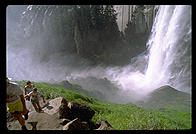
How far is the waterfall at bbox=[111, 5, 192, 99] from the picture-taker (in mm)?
25045

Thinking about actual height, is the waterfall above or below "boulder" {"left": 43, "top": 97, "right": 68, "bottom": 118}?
above

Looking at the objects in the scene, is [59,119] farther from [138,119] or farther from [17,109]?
[138,119]

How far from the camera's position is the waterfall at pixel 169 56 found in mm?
25045

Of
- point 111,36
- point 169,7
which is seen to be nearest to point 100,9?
point 111,36

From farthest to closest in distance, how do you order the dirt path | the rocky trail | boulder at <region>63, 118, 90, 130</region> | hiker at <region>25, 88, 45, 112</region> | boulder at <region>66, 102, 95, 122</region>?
1. boulder at <region>66, 102, 95, 122</region>
2. hiker at <region>25, 88, 45, 112</region>
3. the dirt path
4. the rocky trail
5. boulder at <region>63, 118, 90, 130</region>

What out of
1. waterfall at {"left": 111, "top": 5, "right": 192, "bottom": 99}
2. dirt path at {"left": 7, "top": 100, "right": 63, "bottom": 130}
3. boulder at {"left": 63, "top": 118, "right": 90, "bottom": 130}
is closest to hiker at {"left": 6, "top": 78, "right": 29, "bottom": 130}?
boulder at {"left": 63, "top": 118, "right": 90, "bottom": 130}

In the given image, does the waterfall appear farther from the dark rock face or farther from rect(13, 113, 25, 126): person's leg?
rect(13, 113, 25, 126): person's leg

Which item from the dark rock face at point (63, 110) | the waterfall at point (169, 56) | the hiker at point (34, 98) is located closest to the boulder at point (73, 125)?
the dark rock face at point (63, 110)

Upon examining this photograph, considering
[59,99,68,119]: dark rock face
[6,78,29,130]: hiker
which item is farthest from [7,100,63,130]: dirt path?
[6,78,29,130]: hiker

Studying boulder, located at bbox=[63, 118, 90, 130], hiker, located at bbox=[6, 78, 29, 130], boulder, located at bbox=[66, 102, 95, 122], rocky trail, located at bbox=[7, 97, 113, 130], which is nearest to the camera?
hiker, located at bbox=[6, 78, 29, 130]

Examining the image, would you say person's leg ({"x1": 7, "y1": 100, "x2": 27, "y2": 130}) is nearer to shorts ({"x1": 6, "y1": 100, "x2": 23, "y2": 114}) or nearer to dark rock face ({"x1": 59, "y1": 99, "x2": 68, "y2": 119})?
shorts ({"x1": 6, "y1": 100, "x2": 23, "y2": 114})

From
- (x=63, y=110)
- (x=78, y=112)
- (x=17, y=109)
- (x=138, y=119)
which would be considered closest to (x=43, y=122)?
(x=63, y=110)

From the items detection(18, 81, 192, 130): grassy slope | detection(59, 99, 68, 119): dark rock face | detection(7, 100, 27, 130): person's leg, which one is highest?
detection(7, 100, 27, 130): person's leg

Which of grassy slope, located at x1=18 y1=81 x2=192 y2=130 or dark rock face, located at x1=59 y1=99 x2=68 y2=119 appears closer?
dark rock face, located at x1=59 y1=99 x2=68 y2=119
